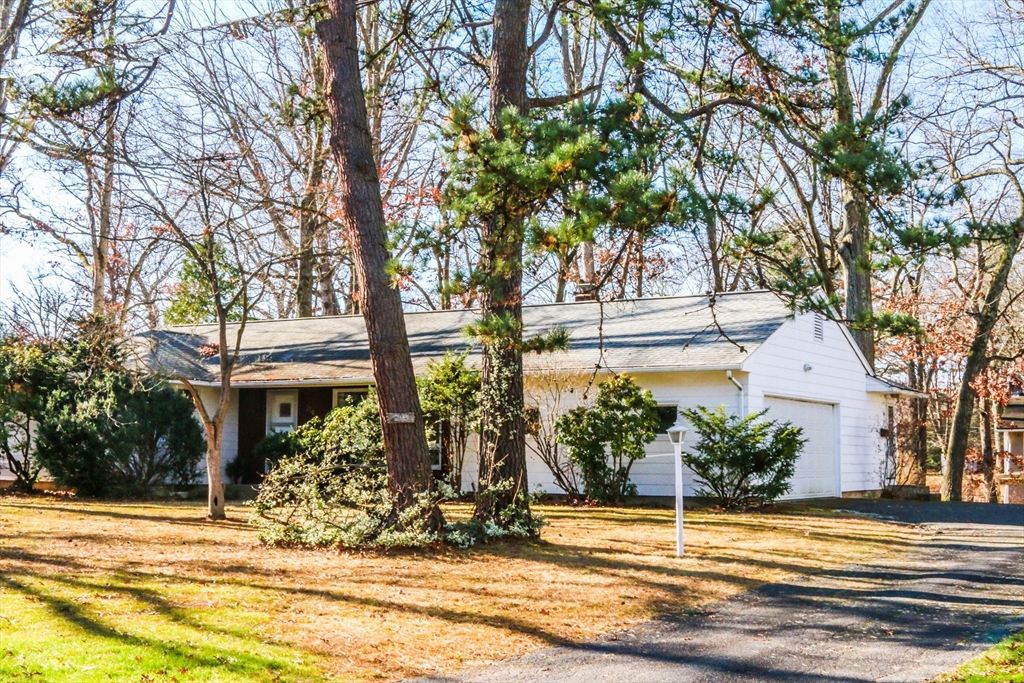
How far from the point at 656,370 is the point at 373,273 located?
7683mm

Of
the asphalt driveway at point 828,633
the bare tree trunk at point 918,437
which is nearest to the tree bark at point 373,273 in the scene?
the asphalt driveway at point 828,633

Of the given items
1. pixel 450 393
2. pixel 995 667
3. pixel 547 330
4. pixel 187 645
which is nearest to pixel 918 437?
pixel 547 330

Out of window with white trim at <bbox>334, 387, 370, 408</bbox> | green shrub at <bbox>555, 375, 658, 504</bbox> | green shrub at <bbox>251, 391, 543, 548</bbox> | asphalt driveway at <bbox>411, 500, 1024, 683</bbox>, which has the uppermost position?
window with white trim at <bbox>334, 387, 370, 408</bbox>

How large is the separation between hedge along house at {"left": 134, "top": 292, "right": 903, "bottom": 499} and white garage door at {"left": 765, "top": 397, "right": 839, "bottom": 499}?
39 mm

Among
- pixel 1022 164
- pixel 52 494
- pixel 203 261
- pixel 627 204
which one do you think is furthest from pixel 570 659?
pixel 1022 164

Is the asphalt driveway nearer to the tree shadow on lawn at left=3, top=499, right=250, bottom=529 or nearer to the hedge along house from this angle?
the hedge along house

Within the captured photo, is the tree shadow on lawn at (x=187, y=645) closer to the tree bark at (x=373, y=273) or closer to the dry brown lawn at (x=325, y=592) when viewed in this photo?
the dry brown lawn at (x=325, y=592)

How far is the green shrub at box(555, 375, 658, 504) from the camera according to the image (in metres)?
17.7

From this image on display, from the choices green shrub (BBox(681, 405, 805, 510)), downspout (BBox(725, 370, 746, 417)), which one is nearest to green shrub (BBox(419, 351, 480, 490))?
green shrub (BBox(681, 405, 805, 510))

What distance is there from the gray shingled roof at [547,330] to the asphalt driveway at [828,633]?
702cm

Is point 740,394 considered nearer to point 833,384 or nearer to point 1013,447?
point 833,384

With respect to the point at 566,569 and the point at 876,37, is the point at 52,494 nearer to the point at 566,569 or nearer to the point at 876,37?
the point at 566,569

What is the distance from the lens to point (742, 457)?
682 inches

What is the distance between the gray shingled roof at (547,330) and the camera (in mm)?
18656
